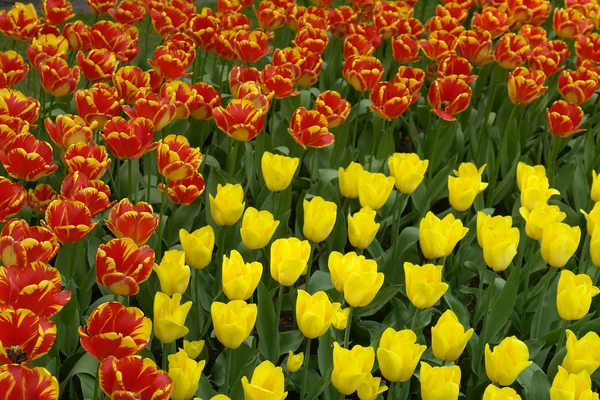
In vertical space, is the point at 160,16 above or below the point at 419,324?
above

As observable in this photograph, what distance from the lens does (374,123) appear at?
10.9ft

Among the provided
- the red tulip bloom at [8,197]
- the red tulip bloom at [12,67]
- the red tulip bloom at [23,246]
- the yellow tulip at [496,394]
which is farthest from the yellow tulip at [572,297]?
the red tulip bloom at [12,67]

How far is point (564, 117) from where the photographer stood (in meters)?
2.80

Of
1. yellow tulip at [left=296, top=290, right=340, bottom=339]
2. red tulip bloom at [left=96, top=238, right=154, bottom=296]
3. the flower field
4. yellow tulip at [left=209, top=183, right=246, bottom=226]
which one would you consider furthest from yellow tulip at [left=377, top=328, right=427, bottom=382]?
yellow tulip at [left=209, top=183, right=246, bottom=226]

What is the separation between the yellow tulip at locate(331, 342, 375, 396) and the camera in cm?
167

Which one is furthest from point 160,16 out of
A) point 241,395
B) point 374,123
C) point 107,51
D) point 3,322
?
point 3,322

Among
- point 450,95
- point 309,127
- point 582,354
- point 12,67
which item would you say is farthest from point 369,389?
point 12,67

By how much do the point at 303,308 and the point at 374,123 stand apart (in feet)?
5.31

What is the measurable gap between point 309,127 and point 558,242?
796 mm

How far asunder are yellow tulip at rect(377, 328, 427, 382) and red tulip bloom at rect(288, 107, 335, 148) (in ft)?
2.99

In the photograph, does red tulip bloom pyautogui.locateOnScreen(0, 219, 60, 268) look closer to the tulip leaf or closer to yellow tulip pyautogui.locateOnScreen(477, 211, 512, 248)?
the tulip leaf

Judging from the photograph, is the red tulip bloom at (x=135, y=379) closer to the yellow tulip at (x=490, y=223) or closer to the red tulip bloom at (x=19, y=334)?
the red tulip bloom at (x=19, y=334)

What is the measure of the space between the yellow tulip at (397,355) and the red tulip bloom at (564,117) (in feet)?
4.40

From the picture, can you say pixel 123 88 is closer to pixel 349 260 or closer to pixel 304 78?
pixel 304 78
